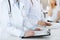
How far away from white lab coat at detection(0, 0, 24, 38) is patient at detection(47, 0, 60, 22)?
1.04 ft

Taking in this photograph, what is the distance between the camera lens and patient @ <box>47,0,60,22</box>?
4.23 feet

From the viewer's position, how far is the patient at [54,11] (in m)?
1.29

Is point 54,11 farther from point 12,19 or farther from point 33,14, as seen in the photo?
point 12,19

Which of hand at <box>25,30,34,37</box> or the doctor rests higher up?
the doctor

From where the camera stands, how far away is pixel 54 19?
131cm

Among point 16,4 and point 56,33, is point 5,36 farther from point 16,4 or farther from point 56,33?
point 56,33

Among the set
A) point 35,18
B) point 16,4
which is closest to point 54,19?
point 35,18

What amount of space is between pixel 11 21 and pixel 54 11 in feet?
1.57

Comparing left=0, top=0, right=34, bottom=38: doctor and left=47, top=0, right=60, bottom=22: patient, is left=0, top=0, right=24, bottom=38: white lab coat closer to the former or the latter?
left=0, top=0, right=34, bottom=38: doctor

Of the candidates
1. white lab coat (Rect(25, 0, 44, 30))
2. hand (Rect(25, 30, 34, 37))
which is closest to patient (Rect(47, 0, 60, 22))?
white lab coat (Rect(25, 0, 44, 30))

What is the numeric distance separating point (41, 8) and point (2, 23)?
45 cm

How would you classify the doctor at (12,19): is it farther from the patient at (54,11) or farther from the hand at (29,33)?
the patient at (54,11)

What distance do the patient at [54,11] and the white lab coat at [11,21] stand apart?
32 cm

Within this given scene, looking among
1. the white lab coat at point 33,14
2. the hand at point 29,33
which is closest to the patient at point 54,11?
the white lab coat at point 33,14
